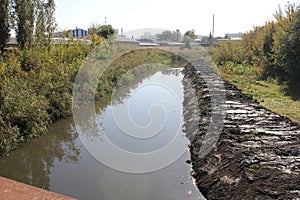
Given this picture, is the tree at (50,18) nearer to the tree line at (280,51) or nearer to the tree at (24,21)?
the tree at (24,21)

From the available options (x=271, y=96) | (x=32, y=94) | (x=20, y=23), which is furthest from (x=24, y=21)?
(x=271, y=96)

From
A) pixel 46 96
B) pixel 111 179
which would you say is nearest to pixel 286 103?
pixel 111 179

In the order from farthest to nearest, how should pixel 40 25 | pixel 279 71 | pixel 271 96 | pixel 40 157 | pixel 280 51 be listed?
pixel 40 25 < pixel 279 71 < pixel 280 51 < pixel 271 96 < pixel 40 157

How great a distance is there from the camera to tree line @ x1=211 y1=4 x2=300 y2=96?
41.1 feet

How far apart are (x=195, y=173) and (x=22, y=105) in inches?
189

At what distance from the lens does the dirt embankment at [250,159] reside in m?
4.59

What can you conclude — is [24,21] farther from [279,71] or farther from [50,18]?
[279,71]

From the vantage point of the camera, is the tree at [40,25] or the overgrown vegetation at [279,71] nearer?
the overgrown vegetation at [279,71]

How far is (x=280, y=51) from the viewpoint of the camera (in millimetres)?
13695

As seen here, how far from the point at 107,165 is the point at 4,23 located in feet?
37.1

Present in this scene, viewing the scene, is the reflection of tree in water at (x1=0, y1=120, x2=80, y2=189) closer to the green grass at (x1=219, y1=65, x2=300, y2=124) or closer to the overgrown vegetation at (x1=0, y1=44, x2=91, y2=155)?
the overgrown vegetation at (x1=0, y1=44, x2=91, y2=155)

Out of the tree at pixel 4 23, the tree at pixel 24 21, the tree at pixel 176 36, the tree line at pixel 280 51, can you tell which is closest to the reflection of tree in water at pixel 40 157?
the tree at pixel 4 23

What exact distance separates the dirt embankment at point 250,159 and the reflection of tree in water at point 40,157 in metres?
3.26

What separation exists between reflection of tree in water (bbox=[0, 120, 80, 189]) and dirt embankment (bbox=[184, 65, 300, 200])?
10.7ft
